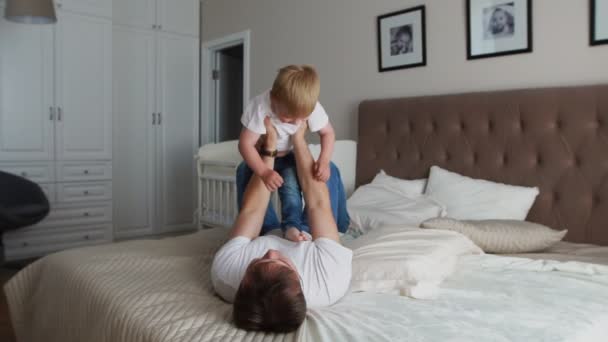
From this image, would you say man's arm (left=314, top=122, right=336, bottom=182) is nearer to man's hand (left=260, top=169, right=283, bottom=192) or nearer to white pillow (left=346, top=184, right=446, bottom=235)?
man's hand (left=260, top=169, right=283, bottom=192)

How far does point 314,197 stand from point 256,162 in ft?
0.75

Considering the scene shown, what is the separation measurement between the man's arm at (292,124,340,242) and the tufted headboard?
1237 millimetres

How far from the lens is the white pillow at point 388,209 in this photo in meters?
2.20

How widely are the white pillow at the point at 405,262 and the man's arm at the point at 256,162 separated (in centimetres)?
35

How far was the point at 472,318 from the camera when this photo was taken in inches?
44.1

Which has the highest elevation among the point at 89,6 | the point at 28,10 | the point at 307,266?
the point at 89,6

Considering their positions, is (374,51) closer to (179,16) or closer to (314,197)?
(314,197)

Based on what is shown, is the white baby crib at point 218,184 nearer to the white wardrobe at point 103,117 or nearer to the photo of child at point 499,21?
the white wardrobe at point 103,117

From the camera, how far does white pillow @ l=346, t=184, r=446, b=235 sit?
7.23ft

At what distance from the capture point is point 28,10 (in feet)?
10.5

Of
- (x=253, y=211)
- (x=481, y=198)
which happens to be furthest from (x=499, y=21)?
(x=253, y=211)

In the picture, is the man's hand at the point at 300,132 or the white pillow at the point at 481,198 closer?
the man's hand at the point at 300,132

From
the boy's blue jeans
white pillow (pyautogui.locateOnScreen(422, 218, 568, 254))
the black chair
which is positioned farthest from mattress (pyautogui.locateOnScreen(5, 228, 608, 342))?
the black chair

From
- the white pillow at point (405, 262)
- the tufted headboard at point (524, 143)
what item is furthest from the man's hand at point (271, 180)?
the tufted headboard at point (524, 143)
